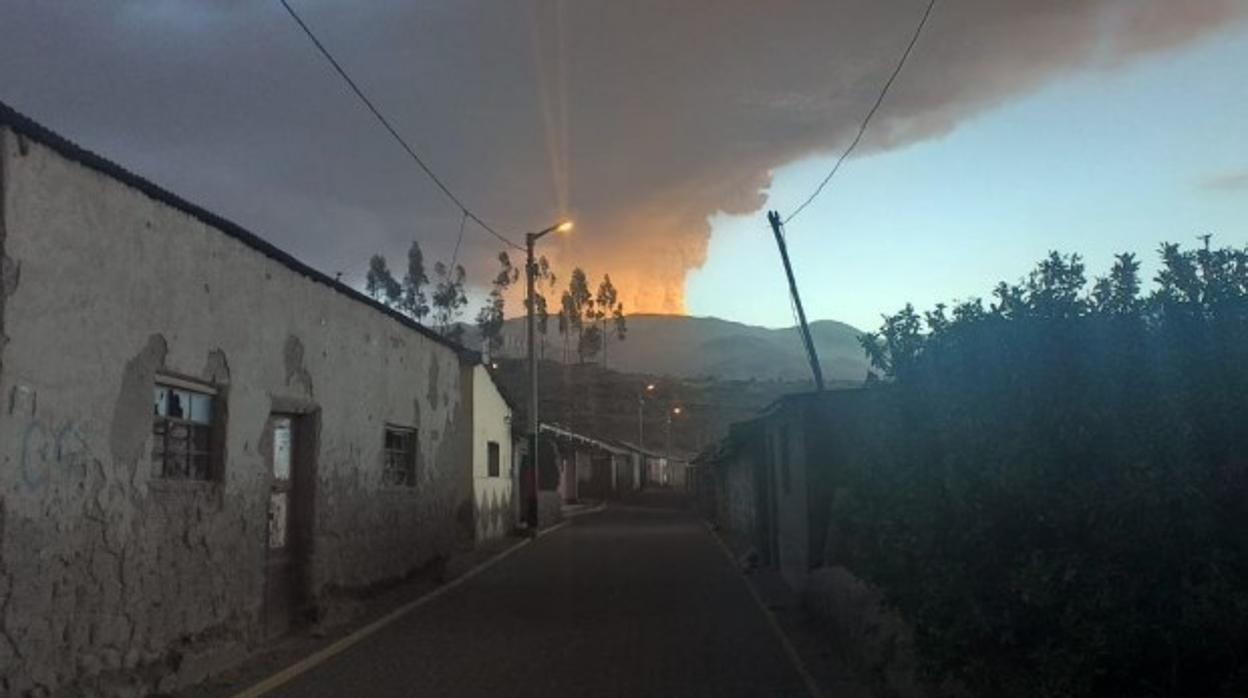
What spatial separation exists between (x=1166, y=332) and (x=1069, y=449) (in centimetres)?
74

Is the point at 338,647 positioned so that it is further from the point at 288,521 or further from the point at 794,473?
the point at 794,473

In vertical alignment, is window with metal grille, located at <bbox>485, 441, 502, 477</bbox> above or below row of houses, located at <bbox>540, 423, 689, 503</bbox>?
below

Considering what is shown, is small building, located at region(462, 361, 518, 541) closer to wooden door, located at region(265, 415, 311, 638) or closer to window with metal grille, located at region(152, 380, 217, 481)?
wooden door, located at region(265, 415, 311, 638)

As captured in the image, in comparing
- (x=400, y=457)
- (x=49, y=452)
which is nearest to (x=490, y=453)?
(x=400, y=457)

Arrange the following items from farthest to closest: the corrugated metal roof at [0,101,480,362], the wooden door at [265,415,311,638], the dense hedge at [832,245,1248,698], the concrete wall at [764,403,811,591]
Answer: the concrete wall at [764,403,811,591] < the wooden door at [265,415,311,638] < the corrugated metal roof at [0,101,480,362] < the dense hedge at [832,245,1248,698]

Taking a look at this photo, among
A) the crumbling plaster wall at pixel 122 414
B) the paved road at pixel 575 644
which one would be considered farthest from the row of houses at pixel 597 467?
the crumbling plaster wall at pixel 122 414

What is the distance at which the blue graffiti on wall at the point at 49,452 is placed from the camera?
6.70 meters

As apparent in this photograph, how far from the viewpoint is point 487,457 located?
1076 inches

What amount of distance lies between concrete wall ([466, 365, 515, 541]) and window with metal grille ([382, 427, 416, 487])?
24.7 ft

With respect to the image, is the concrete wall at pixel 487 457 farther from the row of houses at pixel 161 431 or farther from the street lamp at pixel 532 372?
the row of houses at pixel 161 431

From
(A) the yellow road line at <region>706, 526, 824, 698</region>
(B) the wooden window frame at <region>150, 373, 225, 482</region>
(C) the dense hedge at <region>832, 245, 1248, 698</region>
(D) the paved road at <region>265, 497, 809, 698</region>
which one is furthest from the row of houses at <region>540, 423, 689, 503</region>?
(C) the dense hedge at <region>832, 245, 1248, 698</region>

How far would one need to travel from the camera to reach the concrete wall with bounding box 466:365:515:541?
25250 millimetres

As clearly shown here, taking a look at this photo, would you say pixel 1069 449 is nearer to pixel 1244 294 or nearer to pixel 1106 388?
pixel 1106 388

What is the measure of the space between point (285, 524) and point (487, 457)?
1542 centimetres
